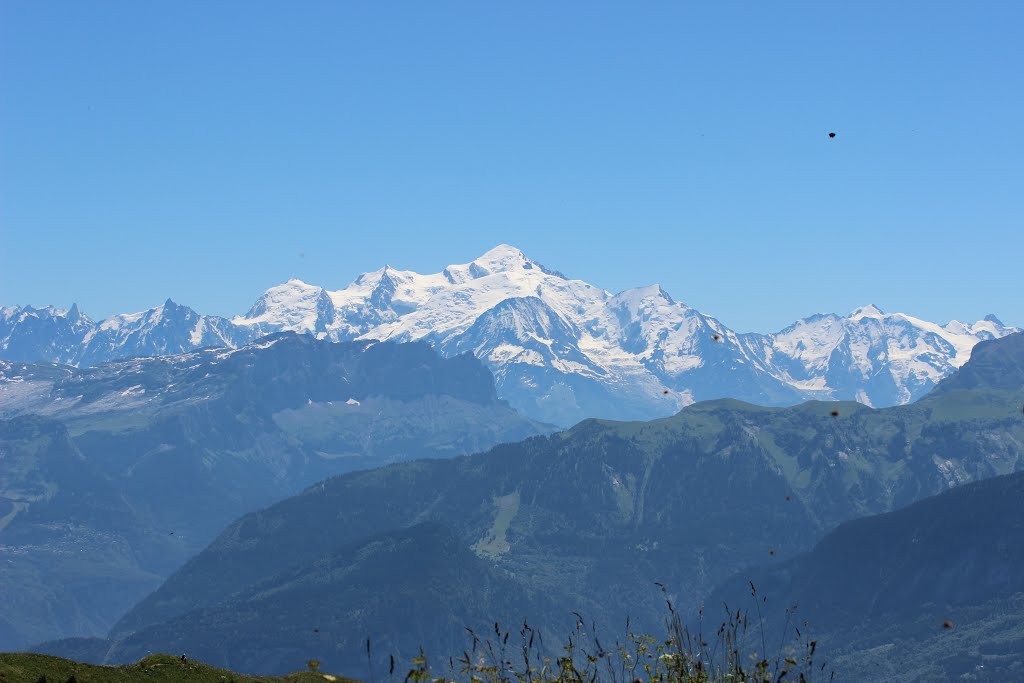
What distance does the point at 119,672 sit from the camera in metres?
52.6

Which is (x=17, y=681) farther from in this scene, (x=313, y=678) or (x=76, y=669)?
(x=313, y=678)

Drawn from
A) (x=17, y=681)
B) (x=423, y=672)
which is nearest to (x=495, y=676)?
(x=423, y=672)

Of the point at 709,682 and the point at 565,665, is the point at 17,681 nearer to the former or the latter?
the point at 565,665

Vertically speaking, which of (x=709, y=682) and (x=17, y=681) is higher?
(x=17, y=681)

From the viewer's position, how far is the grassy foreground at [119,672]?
49.0m

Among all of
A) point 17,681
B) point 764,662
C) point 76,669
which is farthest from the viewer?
point 76,669

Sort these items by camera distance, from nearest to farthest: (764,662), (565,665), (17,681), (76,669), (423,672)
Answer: (423,672) → (764,662) → (565,665) → (17,681) → (76,669)

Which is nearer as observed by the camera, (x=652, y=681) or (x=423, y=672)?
(x=423, y=672)

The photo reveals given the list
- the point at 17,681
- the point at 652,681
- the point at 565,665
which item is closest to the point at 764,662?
the point at 652,681

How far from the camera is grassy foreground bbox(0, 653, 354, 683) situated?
4900 cm

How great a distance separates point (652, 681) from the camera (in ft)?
121

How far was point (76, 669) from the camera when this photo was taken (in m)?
53.2

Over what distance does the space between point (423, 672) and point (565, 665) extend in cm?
715

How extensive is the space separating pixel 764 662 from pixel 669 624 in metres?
5.54
